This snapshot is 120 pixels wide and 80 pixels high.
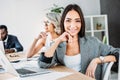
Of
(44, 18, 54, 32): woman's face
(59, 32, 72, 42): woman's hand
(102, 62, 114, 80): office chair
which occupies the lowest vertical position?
(102, 62, 114, 80): office chair

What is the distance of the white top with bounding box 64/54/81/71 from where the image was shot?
180cm

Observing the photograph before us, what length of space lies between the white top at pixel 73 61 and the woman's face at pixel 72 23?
19cm

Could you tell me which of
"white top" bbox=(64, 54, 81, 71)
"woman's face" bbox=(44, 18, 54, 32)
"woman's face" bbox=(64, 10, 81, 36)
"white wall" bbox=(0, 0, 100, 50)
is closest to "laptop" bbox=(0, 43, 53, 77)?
"white top" bbox=(64, 54, 81, 71)

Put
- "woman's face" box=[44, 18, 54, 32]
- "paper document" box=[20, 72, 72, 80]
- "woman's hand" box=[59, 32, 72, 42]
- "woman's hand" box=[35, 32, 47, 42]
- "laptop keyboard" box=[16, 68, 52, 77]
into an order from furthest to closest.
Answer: "woman's face" box=[44, 18, 54, 32], "woman's hand" box=[35, 32, 47, 42], "woman's hand" box=[59, 32, 72, 42], "laptop keyboard" box=[16, 68, 52, 77], "paper document" box=[20, 72, 72, 80]

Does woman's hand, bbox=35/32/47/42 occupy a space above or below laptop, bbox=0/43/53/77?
above

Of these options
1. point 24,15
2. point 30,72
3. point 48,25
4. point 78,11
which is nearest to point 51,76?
point 30,72

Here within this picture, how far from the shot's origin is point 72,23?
1.80 meters

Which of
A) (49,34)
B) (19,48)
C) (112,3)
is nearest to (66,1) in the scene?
(112,3)

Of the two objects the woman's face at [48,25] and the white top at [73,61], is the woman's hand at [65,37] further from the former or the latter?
the woman's face at [48,25]

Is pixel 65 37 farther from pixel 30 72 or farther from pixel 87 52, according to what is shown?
pixel 30 72

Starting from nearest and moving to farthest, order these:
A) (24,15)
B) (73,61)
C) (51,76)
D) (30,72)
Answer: (51,76), (30,72), (73,61), (24,15)

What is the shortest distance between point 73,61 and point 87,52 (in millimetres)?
133

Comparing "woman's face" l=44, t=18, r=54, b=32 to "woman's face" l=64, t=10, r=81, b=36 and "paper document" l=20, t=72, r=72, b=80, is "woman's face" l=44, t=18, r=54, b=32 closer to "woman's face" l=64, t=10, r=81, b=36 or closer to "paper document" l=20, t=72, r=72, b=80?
"woman's face" l=64, t=10, r=81, b=36

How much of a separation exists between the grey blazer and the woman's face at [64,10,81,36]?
0.10 m
